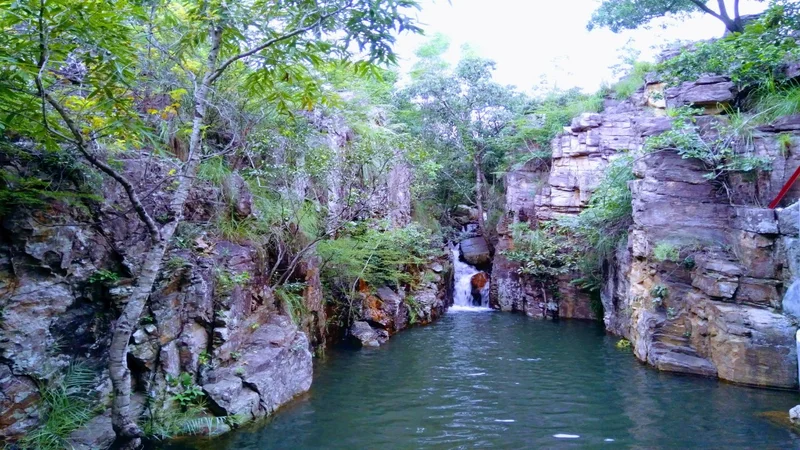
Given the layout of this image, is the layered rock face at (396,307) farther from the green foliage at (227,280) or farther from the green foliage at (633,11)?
the green foliage at (633,11)

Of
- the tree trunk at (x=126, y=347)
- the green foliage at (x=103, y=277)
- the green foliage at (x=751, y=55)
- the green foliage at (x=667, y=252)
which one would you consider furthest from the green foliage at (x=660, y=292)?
the green foliage at (x=103, y=277)

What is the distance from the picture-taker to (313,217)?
923 centimetres

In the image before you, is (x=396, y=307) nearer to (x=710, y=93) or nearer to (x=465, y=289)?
(x=465, y=289)

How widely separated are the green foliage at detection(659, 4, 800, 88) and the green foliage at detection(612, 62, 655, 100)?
5826mm

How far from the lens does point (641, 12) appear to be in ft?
45.9

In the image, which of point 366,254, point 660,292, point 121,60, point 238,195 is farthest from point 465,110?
point 121,60

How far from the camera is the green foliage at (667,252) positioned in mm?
9242

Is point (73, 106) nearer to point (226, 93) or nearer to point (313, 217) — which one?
point (226, 93)

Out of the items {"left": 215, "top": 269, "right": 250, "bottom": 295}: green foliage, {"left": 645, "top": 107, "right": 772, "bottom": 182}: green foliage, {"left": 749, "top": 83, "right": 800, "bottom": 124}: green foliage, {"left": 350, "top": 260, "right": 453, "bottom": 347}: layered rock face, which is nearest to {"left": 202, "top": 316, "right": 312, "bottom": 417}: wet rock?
{"left": 215, "top": 269, "right": 250, "bottom": 295}: green foliage

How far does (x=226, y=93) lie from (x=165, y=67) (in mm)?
1024

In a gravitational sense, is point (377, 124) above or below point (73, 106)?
above

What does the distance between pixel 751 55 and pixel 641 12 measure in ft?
19.4

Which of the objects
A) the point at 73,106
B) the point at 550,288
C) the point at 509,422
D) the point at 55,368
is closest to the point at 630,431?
the point at 509,422

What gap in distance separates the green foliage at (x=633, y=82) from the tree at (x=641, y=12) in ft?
7.15
